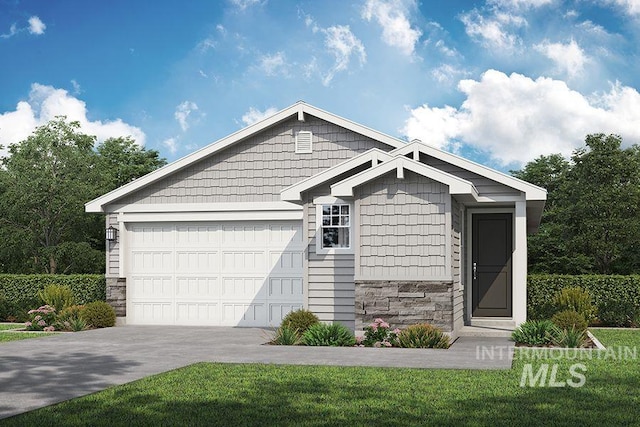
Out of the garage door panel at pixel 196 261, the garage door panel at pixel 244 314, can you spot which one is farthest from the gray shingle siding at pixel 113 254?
the garage door panel at pixel 244 314

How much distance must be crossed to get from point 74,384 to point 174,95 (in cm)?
2196

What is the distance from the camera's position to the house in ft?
53.5

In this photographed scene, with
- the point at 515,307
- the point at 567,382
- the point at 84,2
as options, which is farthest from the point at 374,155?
the point at 84,2

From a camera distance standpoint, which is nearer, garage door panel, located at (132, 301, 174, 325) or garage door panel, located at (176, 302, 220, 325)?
garage door panel, located at (176, 302, 220, 325)

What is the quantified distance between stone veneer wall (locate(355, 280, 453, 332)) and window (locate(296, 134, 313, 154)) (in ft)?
16.9

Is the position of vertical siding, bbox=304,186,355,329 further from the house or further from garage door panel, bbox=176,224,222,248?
garage door panel, bbox=176,224,222,248

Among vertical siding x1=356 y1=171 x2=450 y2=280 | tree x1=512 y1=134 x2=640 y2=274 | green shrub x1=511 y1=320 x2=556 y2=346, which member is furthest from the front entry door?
tree x1=512 y1=134 x2=640 y2=274

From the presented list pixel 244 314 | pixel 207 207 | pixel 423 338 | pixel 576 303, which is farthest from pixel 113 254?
pixel 576 303

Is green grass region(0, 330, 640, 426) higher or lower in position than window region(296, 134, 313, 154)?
lower

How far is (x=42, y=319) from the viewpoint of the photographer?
18.5 meters

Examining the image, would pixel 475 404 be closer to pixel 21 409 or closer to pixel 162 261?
pixel 21 409

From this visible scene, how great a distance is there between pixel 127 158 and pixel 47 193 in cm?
1419

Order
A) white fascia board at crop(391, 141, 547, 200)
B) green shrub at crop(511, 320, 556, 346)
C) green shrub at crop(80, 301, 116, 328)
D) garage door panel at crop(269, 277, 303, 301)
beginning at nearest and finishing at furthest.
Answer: green shrub at crop(511, 320, 556, 346), white fascia board at crop(391, 141, 547, 200), green shrub at crop(80, 301, 116, 328), garage door panel at crop(269, 277, 303, 301)

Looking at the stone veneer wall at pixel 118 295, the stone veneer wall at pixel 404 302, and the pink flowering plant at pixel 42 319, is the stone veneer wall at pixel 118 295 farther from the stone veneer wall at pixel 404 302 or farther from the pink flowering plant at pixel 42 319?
the stone veneer wall at pixel 404 302
